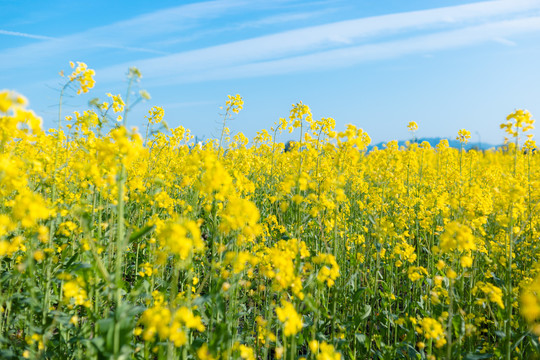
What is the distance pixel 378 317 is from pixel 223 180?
237 centimetres

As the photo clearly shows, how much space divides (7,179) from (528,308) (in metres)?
2.73

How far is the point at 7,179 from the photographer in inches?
85.7

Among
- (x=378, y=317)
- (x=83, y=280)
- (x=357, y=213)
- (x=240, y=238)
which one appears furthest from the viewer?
(x=357, y=213)

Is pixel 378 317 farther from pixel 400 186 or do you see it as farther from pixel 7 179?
pixel 7 179

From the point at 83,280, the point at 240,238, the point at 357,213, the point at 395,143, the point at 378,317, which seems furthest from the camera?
the point at 357,213

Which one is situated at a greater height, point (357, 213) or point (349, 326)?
point (357, 213)

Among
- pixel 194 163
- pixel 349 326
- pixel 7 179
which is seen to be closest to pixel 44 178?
pixel 7 179

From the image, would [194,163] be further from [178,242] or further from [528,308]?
[528,308]

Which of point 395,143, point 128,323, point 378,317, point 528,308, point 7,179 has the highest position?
point 395,143

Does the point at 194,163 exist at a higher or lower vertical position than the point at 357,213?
higher

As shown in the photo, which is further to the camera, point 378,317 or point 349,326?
point 378,317

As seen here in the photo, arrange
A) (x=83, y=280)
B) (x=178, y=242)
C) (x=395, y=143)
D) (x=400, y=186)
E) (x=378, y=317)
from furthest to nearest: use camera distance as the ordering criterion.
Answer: (x=395, y=143)
(x=400, y=186)
(x=378, y=317)
(x=83, y=280)
(x=178, y=242)

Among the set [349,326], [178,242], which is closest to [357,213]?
[349,326]

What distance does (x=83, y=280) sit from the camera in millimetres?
2459
